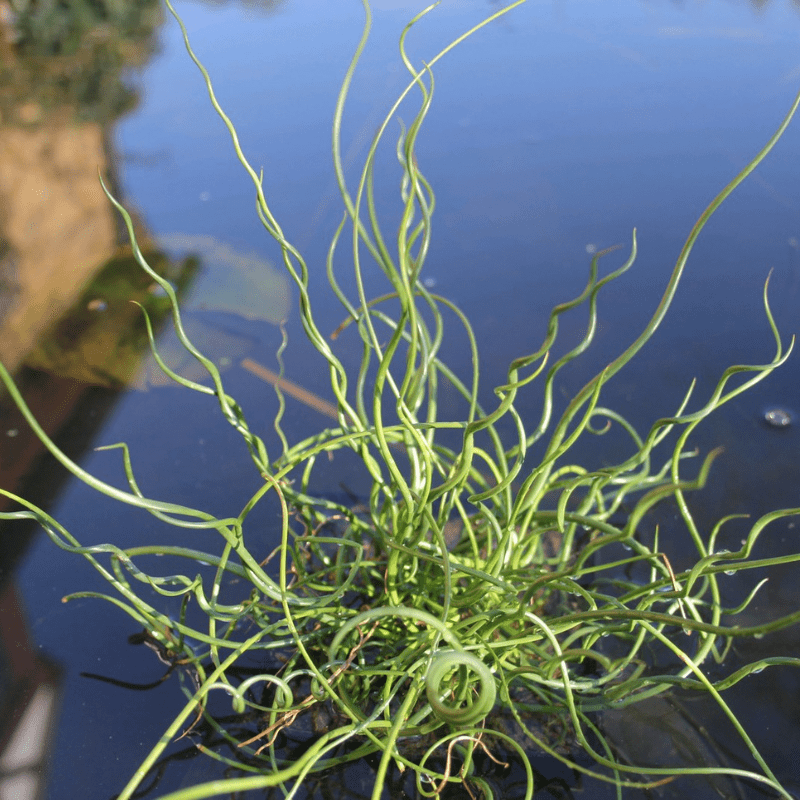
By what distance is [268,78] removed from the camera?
1.43m

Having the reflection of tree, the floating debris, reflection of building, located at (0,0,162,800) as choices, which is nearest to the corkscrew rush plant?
reflection of building, located at (0,0,162,800)

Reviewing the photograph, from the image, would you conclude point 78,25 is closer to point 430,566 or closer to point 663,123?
point 663,123

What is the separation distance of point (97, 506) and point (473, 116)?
2.88ft

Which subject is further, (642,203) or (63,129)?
(63,129)

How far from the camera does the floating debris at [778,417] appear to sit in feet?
2.28

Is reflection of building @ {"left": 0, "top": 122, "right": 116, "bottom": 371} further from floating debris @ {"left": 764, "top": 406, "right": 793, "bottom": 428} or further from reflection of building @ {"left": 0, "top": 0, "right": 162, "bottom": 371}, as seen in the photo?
floating debris @ {"left": 764, "top": 406, "right": 793, "bottom": 428}

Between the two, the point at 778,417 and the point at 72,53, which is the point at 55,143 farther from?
the point at 778,417

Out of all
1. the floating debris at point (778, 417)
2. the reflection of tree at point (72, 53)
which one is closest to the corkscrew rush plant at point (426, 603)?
the floating debris at point (778, 417)

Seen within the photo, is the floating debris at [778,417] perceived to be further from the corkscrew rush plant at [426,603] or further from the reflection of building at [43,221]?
the reflection of building at [43,221]

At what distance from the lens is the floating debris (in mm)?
695

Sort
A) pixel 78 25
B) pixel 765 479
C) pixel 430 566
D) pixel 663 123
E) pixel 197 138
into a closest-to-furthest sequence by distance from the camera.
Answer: pixel 430 566 → pixel 765 479 → pixel 663 123 → pixel 197 138 → pixel 78 25

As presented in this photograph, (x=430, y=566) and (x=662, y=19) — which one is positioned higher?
(x=662, y=19)

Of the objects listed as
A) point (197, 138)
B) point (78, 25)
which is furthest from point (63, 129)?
point (78, 25)

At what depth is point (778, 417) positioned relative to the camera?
2.30 feet
